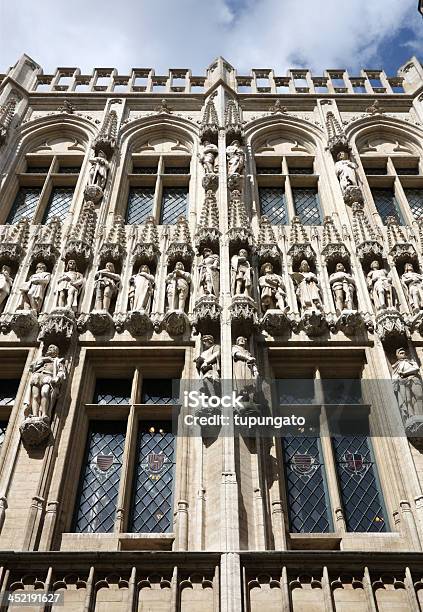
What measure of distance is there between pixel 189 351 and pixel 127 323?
133 centimetres

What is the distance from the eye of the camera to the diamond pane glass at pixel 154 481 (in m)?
10.0

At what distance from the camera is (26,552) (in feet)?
27.2

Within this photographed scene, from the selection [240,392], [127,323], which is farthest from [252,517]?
[127,323]

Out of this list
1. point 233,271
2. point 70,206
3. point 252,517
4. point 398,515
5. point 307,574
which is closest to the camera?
point 307,574

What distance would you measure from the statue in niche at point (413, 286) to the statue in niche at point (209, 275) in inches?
154

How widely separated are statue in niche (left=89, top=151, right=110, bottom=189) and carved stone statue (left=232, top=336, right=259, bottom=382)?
6.97m

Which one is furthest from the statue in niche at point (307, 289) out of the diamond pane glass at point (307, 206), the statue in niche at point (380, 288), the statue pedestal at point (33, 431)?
the statue pedestal at point (33, 431)

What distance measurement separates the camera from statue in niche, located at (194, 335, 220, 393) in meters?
10.6

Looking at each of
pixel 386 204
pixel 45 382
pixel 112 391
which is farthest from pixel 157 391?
pixel 386 204

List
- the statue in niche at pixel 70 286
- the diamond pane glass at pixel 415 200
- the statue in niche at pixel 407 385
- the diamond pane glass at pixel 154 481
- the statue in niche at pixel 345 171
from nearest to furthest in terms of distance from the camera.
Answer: the diamond pane glass at pixel 154 481, the statue in niche at pixel 407 385, the statue in niche at pixel 70 286, the statue in niche at pixel 345 171, the diamond pane glass at pixel 415 200

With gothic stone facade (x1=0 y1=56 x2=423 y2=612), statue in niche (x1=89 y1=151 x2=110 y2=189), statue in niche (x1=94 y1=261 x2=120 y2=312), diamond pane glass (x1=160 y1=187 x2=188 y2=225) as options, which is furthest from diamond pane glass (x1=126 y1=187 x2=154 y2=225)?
statue in niche (x1=94 y1=261 x2=120 y2=312)

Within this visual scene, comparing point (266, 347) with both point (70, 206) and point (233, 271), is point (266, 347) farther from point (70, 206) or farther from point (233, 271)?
point (70, 206)

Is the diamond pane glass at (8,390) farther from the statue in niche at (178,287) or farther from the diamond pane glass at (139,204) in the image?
the diamond pane glass at (139,204)

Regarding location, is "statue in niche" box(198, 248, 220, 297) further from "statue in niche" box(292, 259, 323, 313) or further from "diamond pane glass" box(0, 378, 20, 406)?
"diamond pane glass" box(0, 378, 20, 406)
